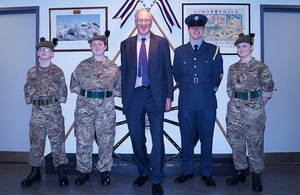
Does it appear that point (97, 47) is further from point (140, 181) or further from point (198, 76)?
point (140, 181)

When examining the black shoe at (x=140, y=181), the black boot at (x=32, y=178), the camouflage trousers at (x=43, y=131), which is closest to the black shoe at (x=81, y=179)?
the camouflage trousers at (x=43, y=131)

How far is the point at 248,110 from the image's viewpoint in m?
2.31

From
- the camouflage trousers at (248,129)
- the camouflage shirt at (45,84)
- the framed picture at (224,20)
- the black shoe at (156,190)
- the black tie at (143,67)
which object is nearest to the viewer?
the black shoe at (156,190)

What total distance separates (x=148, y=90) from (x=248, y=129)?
44.4 inches

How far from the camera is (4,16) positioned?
3287mm

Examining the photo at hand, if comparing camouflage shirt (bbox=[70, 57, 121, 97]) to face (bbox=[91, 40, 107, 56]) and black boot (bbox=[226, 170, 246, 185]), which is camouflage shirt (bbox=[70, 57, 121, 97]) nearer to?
face (bbox=[91, 40, 107, 56])

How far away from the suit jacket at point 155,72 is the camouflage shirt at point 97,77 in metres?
0.21

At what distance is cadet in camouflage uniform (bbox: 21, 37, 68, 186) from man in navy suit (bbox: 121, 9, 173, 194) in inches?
31.8

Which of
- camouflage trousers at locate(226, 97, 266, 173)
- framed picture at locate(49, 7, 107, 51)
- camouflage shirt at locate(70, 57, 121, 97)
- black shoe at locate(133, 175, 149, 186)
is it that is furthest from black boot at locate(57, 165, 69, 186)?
camouflage trousers at locate(226, 97, 266, 173)

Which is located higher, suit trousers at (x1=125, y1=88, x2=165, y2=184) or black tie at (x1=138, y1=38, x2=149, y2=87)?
black tie at (x1=138, y1=38, x2=149, y2=87)

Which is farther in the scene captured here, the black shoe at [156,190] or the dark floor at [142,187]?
the dark floor at [142,187]

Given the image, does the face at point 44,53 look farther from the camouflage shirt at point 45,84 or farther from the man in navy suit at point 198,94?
the man in navy suit at point 198,94

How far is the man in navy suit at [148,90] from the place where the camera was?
7.02 feet

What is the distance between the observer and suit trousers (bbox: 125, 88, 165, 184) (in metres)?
2.14
